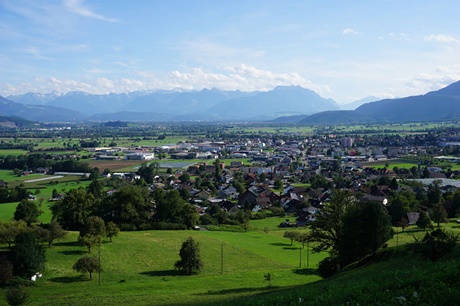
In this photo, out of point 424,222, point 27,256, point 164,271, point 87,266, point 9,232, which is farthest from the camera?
point 424,222

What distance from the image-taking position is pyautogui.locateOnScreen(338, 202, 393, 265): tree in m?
16.1

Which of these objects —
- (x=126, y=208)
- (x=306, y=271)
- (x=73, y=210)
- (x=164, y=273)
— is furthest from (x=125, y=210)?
(x=306, y=271)

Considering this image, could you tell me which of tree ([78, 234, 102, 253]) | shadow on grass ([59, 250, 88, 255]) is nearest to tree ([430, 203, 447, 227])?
tree ([78, 234, 102, 253])

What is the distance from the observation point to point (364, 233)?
16.2 m

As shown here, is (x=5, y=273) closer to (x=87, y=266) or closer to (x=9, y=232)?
(x=87, y=266)

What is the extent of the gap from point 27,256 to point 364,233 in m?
14.1

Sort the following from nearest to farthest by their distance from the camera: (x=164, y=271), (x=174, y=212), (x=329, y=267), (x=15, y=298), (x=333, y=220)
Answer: (x=15, y=298), (x=329, y=267), (x=333, y=220), (x=164, y=271), (x=174, y=212)

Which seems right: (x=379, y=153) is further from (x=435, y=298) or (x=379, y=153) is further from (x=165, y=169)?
(x=435, y=298)

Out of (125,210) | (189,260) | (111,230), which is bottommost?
(189,260)

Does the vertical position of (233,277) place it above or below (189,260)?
below

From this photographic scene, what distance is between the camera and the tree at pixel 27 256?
17812 mm

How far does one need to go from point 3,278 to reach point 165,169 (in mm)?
50479

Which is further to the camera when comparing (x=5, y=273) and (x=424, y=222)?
(x=424, y=222)

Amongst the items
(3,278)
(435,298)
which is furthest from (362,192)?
(435,298)
